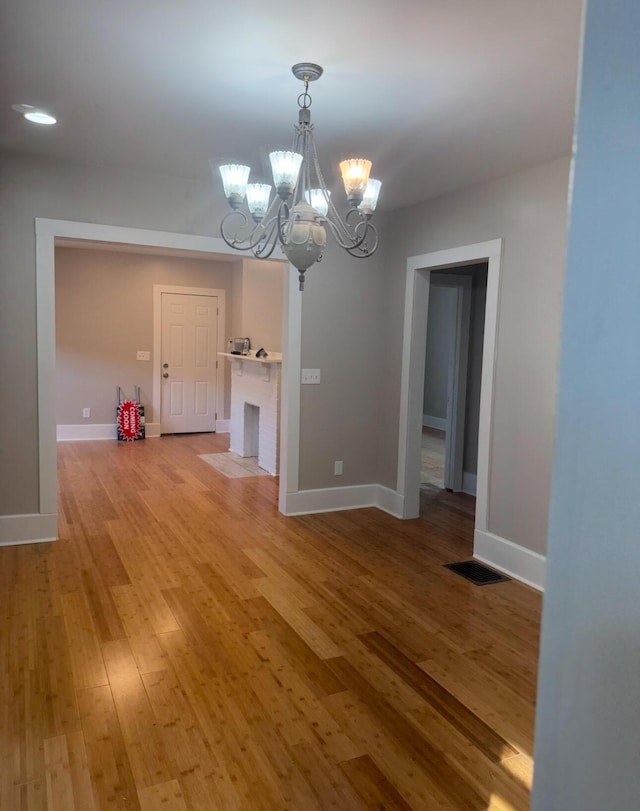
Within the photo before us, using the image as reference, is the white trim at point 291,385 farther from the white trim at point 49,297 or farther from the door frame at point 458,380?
the door frame at point 458,380

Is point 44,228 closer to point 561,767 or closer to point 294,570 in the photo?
point 294,570

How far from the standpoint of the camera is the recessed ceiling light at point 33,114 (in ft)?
9.67

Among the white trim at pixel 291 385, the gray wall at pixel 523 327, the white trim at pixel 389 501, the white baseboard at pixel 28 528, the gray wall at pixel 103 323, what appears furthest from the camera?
the gray wall at pixel 103 323

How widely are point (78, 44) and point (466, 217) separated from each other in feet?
8.87

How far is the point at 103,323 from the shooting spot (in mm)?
7848

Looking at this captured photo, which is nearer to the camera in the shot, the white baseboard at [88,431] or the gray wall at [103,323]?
the gray wall at [103,323]

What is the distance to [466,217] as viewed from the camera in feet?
13.6

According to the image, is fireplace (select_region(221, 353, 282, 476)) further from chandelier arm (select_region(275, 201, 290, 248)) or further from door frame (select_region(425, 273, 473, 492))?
chandelier arm (select_region(275, 201, 290, 248))

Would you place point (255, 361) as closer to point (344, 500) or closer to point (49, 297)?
point (344, 500)

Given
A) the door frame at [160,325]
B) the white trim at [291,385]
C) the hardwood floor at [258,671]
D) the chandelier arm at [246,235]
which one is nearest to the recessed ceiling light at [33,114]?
the chandelier arm at [246,235]

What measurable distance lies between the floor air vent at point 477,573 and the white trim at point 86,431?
5521 millimetres

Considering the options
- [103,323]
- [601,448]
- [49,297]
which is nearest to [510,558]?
[49,297]

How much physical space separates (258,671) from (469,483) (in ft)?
12.2

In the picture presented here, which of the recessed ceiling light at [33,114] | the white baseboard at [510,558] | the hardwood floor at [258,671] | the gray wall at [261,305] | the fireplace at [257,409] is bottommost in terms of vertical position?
the hardwood floor at [258,671]
